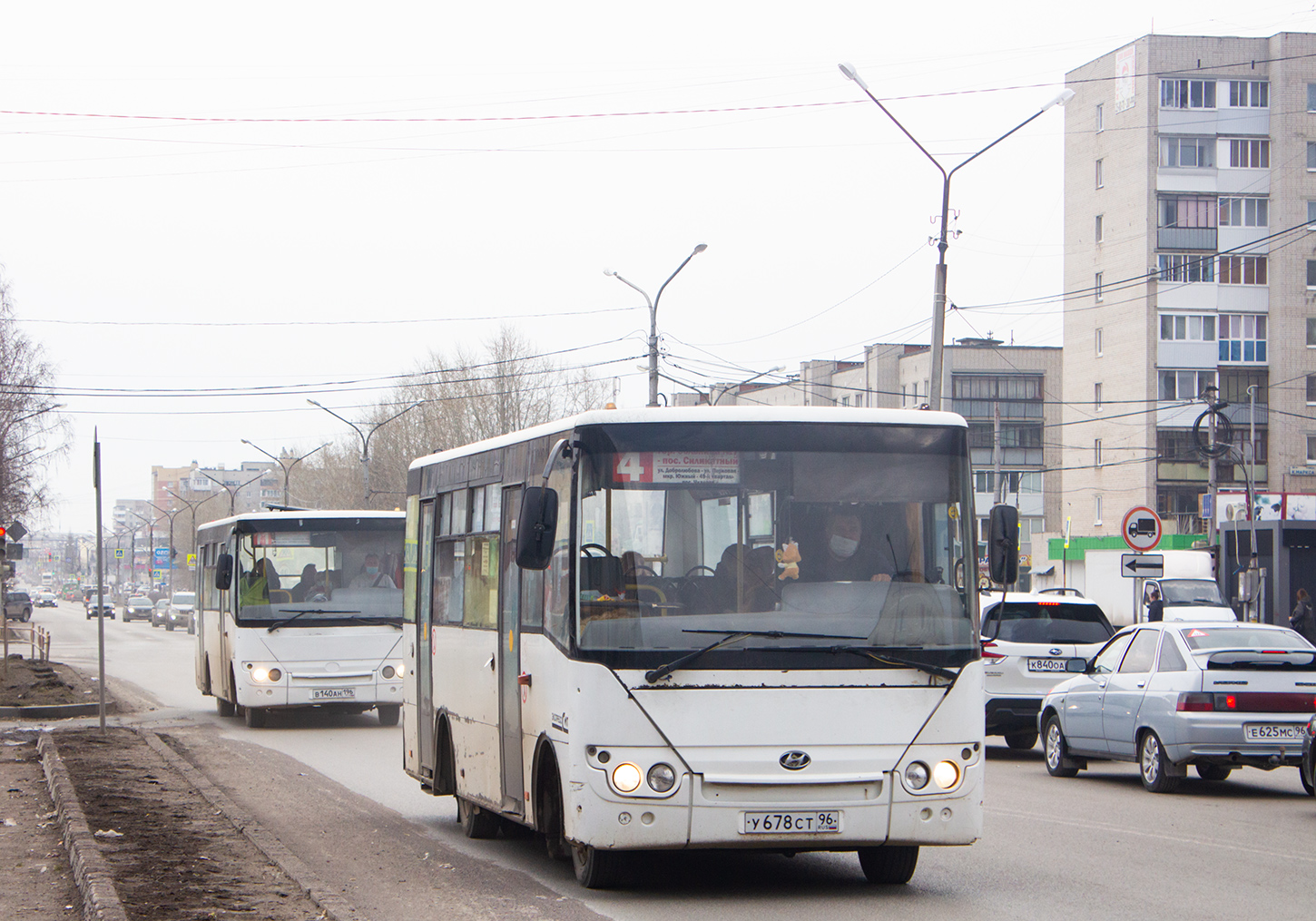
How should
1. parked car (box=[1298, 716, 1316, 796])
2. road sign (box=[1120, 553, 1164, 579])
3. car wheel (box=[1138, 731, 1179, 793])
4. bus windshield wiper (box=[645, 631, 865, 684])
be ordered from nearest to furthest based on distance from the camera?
bus windshield wiper (box=[645, 631, 865, 684]), parked car (box=[1298, 716, 1316, 796]), car wheel (box=[1138, 731, 1179, 793]), road sign (box=[1120, 553, 1164, 579])

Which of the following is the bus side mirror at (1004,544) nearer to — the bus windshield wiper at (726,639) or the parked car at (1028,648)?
the bus windshield wiper at (726,639)

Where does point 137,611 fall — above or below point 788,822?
below

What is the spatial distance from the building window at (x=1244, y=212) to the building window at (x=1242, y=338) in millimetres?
3845

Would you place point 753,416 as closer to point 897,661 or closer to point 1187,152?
point 897,661

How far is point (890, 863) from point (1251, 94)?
6750 cm

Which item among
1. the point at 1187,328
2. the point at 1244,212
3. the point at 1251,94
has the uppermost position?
the point at 1251,94

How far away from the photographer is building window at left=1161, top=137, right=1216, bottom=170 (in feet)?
227

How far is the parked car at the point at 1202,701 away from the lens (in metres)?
13.5

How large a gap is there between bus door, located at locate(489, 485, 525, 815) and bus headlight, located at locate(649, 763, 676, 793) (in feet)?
4.91

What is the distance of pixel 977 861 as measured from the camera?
384 inches

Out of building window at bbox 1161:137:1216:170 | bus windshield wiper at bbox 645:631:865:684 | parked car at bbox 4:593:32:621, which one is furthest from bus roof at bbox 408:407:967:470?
parked car at bbox 4:593:32:621

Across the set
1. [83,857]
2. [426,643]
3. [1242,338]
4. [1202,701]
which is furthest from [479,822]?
[1242,338]

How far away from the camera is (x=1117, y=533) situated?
71.8m

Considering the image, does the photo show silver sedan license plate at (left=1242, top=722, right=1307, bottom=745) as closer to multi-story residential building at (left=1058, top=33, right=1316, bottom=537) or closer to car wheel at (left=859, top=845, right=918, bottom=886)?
car wheel at (left=859, top=845, right=918, bottom=886)
